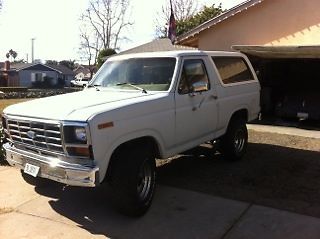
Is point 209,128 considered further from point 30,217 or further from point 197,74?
point 30,217

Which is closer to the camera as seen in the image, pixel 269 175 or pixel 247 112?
pixel 269 175

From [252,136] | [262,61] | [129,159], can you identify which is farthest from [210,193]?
[262,61]

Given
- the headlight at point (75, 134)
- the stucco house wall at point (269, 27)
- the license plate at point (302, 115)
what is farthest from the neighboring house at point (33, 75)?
the headlight at point (75, 134)

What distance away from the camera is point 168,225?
536cm

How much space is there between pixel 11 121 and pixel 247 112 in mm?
4507

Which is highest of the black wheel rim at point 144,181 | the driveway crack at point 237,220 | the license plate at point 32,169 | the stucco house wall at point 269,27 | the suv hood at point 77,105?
the stucco house wall at point 269,27

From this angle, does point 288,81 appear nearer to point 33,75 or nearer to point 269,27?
point 269,27

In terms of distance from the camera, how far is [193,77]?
6875 millimetres

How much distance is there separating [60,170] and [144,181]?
3.73 ft

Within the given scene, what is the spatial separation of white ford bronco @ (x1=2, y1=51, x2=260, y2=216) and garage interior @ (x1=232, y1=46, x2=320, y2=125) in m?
6.18

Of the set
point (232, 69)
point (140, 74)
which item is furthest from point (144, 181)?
point (232, 69)

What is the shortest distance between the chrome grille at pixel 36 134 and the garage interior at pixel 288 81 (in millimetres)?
9219

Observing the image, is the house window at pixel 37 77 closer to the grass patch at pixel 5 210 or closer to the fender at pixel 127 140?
the grass patch at pixel 5 210

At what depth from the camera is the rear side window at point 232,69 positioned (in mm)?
7758
